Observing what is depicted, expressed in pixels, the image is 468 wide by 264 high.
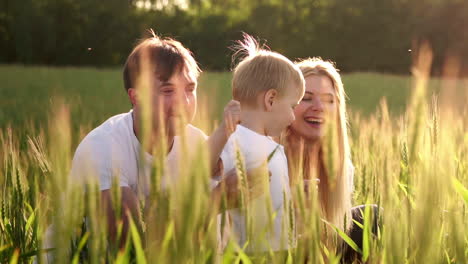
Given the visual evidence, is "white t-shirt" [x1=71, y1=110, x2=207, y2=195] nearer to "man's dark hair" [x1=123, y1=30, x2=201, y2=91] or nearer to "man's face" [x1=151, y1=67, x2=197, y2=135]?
"man's face" [x1=151, y1=67, x2=197, y2=135]

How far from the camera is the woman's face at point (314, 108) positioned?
2.38 meters

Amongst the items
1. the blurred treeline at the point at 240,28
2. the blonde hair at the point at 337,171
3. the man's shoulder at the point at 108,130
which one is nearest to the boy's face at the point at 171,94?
the man's shoulder at the point at 108,130

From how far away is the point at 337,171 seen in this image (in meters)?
2.25

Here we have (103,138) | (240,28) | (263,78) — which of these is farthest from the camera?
(240,28)

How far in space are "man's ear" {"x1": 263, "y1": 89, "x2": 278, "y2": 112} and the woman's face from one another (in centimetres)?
43

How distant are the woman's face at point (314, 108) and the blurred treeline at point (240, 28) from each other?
Result: 26803mm

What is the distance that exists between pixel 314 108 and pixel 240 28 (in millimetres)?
32487

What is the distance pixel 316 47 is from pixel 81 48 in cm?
1476

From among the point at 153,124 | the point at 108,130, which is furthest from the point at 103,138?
the point at 153,124

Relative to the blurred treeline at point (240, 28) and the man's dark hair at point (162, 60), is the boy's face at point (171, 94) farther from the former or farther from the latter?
the blurred treeline at point (240, 28)

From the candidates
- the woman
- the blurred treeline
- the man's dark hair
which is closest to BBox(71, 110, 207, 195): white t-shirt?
the man's dark hair

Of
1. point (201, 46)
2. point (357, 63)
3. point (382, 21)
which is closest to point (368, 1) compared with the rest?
point (382, 21)

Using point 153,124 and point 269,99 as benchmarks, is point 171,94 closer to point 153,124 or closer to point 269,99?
point 153,124

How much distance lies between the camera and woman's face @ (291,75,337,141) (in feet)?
7.81
